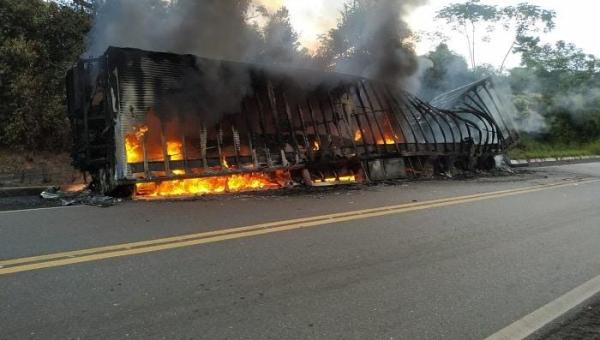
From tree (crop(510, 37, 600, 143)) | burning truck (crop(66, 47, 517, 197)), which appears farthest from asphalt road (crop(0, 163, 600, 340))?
tree (crop(510, 37, 600, 143))

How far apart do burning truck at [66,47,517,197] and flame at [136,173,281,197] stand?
19 millimetres

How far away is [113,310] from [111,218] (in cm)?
334

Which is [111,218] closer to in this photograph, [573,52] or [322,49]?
[322,49]

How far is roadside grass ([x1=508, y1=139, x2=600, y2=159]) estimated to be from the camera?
21438 mm

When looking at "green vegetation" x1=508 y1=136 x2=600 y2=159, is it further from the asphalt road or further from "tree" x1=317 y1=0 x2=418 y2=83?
the asphalt road

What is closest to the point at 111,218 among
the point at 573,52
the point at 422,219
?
the point at 422,219

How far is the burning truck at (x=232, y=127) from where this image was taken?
8406 mm

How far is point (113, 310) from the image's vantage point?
2.84 m

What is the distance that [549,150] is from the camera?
23.7 metres

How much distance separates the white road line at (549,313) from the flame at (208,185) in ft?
21.2

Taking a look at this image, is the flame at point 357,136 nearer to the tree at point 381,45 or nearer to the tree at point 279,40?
the tree at point 381,45

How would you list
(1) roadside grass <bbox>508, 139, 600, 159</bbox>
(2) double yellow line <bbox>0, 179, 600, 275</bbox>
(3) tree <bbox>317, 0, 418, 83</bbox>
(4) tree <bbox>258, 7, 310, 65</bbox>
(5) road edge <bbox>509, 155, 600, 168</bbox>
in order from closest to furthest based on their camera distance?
(2) double yellow line <bbox>0, 179, 600, 275</bbox>, (4) tree <bbox>258, 7, 310, 65</bbox>, (3) tree <bbox>317, 0, 418, 83</bbox>, (5) road edge <bbox>509, 155, 600, 168</bbox>, (1) roadside grass <bbox>508, 139, 600, 159</bbox>

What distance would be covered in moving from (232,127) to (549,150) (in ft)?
66.2

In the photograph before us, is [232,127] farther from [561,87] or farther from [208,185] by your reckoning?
[561,87]
